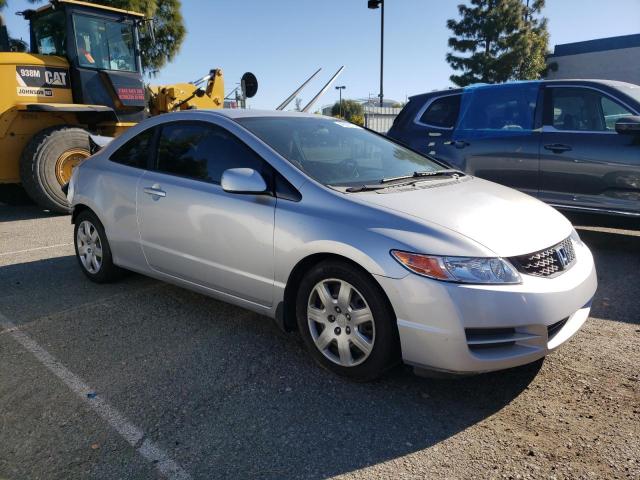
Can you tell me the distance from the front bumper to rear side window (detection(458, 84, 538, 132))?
388 cm

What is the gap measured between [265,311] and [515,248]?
1550 mm

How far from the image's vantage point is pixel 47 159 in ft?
26.2

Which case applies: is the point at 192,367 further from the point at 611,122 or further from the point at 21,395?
the point at 611,122

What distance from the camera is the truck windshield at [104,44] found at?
28.6 feet

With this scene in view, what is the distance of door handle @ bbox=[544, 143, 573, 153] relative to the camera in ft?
18.6

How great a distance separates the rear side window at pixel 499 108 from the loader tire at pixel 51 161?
5.98 m

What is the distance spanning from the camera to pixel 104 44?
29.7ft

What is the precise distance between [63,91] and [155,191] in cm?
594

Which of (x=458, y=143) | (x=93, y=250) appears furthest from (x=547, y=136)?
(x=93, y=250)

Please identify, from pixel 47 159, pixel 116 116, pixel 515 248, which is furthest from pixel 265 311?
pixel 116 116

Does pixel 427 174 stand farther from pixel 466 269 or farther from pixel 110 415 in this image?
pixel 110 415

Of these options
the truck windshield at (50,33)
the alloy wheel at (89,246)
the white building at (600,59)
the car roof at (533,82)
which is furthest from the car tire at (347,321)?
the white building at (600,59)

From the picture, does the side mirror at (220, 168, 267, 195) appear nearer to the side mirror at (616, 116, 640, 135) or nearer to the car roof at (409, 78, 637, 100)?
the side mirror at (616, 116, 640, 135)

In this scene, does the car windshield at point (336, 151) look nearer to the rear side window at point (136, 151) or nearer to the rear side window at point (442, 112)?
the rear side window at point (136, 151)
